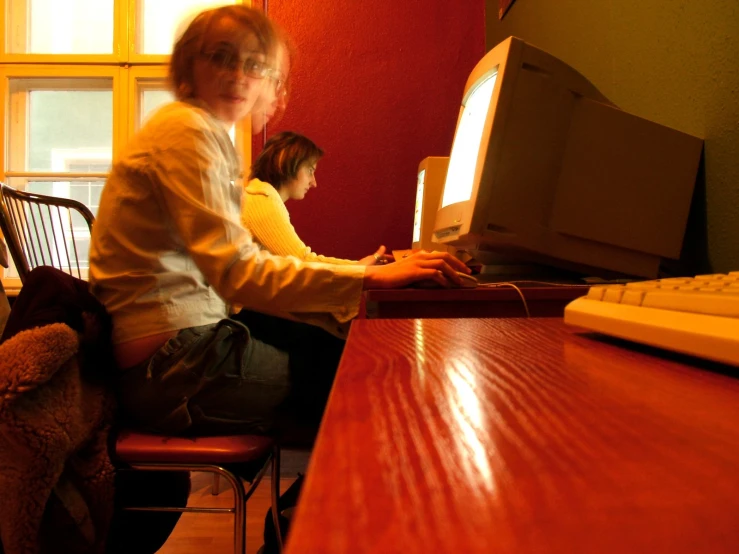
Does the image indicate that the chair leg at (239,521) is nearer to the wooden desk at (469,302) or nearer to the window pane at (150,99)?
the wooden desk at (469,302)

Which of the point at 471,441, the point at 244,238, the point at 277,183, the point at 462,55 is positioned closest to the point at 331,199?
the point at 277,183

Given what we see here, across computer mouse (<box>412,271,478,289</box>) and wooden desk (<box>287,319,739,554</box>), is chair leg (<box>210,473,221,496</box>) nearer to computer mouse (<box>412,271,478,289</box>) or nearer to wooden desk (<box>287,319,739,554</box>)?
computer mouse (<box>412,271,478,289</box>)

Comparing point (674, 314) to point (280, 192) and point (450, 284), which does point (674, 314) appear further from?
point (280, 192)

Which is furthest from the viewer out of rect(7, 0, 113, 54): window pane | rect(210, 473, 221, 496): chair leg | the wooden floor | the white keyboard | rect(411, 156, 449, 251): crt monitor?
rect(7, 0, 113, 54): window pane

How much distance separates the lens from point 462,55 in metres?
2.86

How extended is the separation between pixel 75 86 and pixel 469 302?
282 cm

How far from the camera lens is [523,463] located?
200mm

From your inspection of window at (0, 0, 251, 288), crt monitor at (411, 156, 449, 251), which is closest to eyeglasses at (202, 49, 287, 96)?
crt monitor at (411, 156, 449, 251)

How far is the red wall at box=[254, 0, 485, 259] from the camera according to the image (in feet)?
9.26

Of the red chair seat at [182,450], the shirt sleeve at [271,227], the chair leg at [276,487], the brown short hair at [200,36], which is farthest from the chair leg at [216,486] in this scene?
the brown short hair at [200,36]

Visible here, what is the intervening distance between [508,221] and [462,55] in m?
2.09

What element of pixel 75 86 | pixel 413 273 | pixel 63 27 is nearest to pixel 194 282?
pixel 413 273

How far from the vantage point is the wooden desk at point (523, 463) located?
147 mm

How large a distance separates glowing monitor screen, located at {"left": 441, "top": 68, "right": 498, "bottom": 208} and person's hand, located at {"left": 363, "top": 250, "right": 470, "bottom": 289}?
0.22 meters
